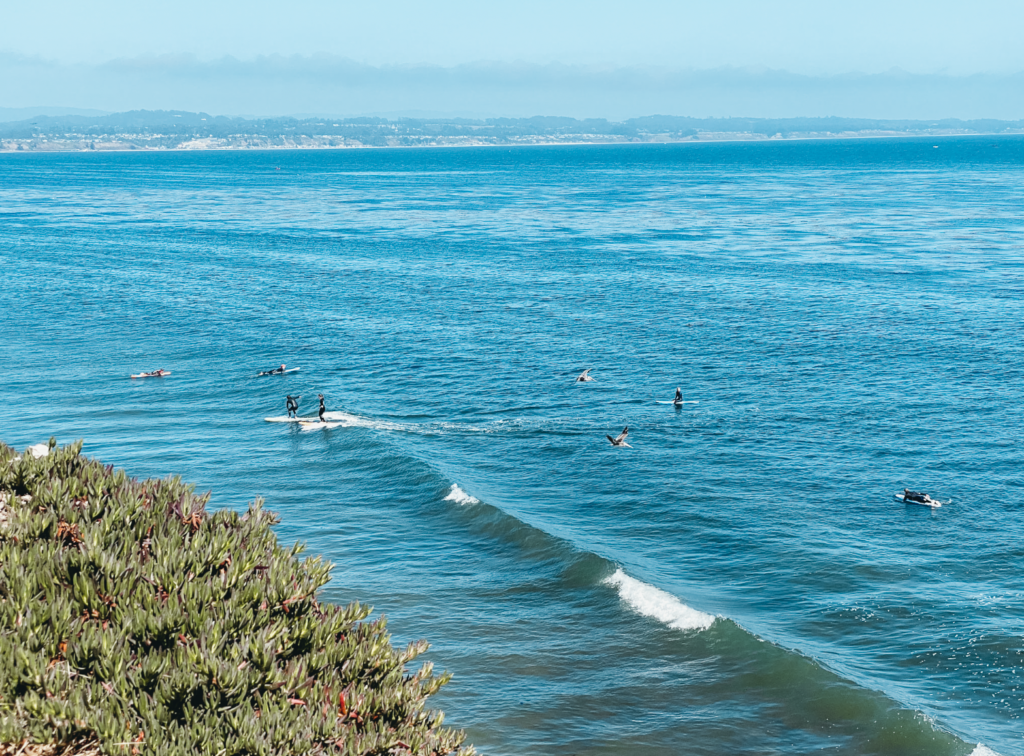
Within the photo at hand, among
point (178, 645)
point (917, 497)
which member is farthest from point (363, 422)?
point (178, 645)

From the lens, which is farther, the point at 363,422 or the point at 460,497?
the point at 363,422

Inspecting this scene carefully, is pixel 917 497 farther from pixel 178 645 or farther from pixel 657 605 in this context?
pixel 178 645

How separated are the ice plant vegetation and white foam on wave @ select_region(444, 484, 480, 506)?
2222cm

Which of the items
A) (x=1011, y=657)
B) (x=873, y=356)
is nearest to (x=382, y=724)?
(x=1011, y=657)

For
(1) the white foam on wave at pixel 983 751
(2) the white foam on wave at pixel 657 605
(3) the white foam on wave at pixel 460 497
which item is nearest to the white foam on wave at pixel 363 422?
(3) the white foam on wave at pixel 460 497

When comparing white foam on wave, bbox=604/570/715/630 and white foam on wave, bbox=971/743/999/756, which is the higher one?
white foam on wave, bbox=604/570/715/630

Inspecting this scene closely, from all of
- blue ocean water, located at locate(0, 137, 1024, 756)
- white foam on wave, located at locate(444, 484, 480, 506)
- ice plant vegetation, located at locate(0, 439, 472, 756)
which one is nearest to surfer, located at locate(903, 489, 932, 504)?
blue ocean water, located at locate(0, 137, 1024, 756)

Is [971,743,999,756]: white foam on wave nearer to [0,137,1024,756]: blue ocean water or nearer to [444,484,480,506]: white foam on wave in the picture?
[0,137,1024,756]: blue ocean water

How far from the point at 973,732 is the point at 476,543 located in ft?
54.3

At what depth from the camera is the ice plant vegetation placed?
10719 millimetres

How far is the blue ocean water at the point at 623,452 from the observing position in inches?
971

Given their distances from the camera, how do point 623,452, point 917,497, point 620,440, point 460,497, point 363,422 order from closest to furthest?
point 917,497
point 460,497
point 623,452
point 620,440
point 363,422

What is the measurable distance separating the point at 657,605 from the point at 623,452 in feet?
46.7

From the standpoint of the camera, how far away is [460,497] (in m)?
37.2
